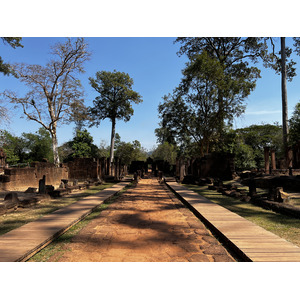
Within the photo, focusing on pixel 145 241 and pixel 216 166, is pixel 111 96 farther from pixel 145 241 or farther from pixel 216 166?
pixel 145 241

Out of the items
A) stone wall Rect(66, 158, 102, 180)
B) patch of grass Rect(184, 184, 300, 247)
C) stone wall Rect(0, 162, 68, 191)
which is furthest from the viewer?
stone wall Rect(66, 158, 102, 180)

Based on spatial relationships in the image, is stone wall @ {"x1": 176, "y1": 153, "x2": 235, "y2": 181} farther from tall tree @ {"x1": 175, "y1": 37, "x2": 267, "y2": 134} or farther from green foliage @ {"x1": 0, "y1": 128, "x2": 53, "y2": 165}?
green foliage @ {"x1": 0, "y1": 128, "x2": 53, "y2": 165}

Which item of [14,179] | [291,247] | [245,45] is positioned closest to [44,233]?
[291,247]

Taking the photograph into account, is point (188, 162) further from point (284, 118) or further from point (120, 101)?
point (120, 101)

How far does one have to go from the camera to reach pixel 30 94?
24.4 m

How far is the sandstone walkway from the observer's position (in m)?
3.23

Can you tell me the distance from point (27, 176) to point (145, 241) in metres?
12.1

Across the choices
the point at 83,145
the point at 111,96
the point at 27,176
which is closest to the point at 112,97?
the point at 111,96

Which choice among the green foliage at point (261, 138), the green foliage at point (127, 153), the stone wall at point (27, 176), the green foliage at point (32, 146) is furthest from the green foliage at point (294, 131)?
the green foliage at point (32, 146)

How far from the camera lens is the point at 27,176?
13.7m

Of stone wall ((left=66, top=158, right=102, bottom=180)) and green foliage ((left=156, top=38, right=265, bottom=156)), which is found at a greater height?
green foliage ((left=156, top=38, right=265, bottom=156))

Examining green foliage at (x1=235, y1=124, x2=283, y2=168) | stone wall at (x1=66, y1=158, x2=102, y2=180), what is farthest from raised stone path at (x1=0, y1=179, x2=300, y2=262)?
green foliage at (x1=235, y1=124, x2=283, y2=168)

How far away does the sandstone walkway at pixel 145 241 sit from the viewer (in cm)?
323

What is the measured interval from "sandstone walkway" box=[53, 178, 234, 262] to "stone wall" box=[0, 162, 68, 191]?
891 centimetres
